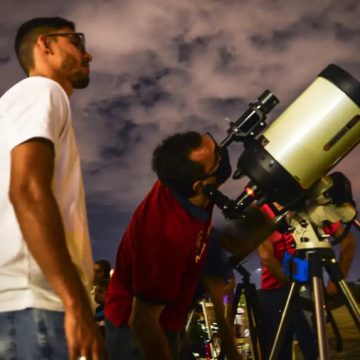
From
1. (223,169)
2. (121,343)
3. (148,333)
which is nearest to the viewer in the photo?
(148,333)

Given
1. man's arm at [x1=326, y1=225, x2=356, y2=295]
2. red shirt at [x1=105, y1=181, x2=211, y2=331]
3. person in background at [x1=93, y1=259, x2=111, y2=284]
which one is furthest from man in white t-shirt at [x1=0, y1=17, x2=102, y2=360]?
person in background at [x1=93, y1=259, x2=111, y2=284]

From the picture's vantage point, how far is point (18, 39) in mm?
1820

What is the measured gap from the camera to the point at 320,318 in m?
2.37

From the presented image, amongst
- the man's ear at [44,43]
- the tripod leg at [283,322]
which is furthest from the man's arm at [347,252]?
the man's ear at [44,43]

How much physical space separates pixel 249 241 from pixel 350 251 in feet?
4.33

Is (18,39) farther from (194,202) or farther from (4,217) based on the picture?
(194,202)

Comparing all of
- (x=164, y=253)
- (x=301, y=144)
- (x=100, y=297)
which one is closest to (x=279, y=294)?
(x=301, y=144)

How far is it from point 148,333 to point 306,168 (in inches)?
42.9

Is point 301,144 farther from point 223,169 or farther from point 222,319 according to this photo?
point 222,319

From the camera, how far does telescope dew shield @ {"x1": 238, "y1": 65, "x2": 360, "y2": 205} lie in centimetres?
248

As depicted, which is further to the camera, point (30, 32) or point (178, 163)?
point (178, 163)

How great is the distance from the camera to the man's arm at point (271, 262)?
339 centimetres

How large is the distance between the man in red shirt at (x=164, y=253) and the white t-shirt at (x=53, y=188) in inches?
22.0

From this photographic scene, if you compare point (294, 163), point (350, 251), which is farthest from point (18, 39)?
point (350, 251)
